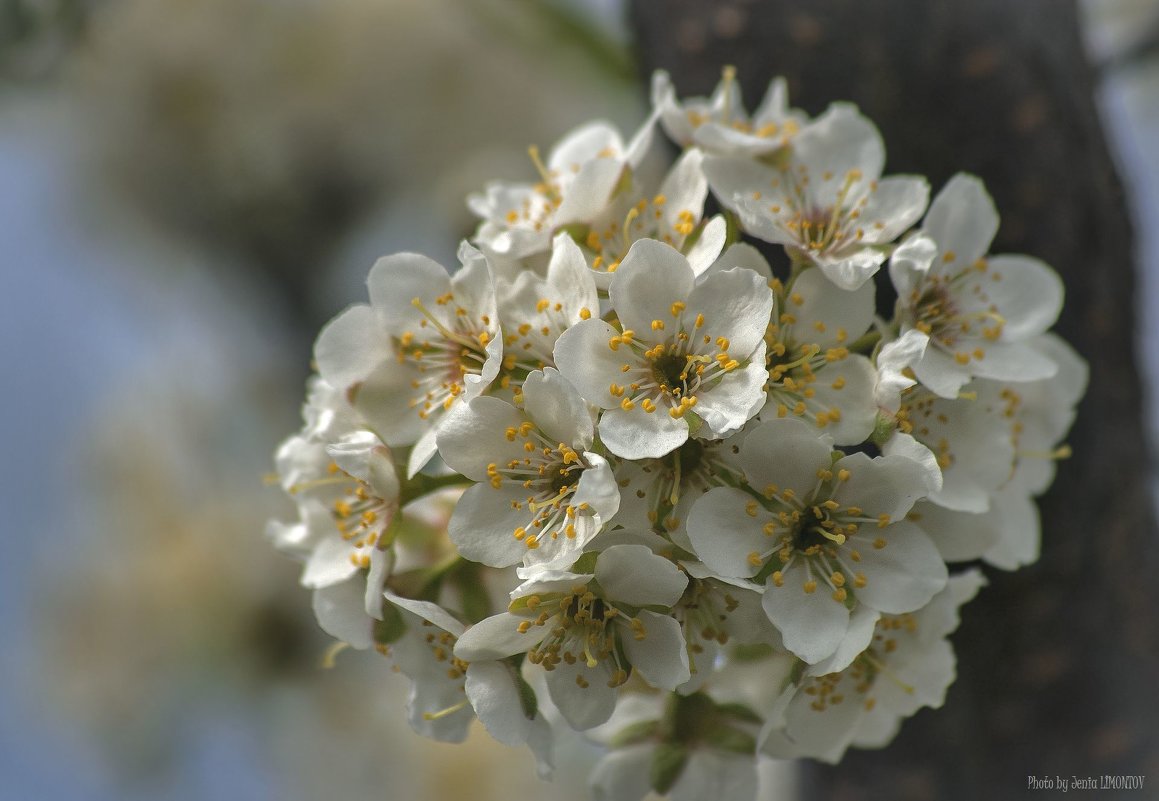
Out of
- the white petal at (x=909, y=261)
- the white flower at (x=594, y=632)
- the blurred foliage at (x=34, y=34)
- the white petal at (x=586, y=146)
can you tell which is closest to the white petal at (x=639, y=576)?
the white flower at (x=594, y=632)

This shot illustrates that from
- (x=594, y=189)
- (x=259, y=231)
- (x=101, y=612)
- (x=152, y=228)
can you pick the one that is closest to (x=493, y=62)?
(x=259, y=231)

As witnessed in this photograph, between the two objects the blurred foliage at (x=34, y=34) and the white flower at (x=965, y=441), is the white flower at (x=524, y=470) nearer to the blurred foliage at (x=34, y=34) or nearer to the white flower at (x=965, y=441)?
the white flower at (x=965, y=441)

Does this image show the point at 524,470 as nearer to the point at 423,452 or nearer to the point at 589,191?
the point at 423,452

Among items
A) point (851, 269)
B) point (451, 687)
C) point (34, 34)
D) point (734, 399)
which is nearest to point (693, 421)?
point (734, 399)

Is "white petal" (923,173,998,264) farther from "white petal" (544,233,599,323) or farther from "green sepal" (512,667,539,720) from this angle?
"green sepal" (512,667,539,720)

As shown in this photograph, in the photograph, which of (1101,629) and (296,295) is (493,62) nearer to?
(296,295)

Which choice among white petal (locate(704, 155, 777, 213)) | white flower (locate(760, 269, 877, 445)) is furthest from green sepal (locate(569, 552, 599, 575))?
white petal (locate(704, 155, 777, 213))

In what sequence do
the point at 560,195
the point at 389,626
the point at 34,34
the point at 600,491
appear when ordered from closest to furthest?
1. the point at 600,491
2. the point at 389,626
3. the point at 560,195
4. the point at 34,34
